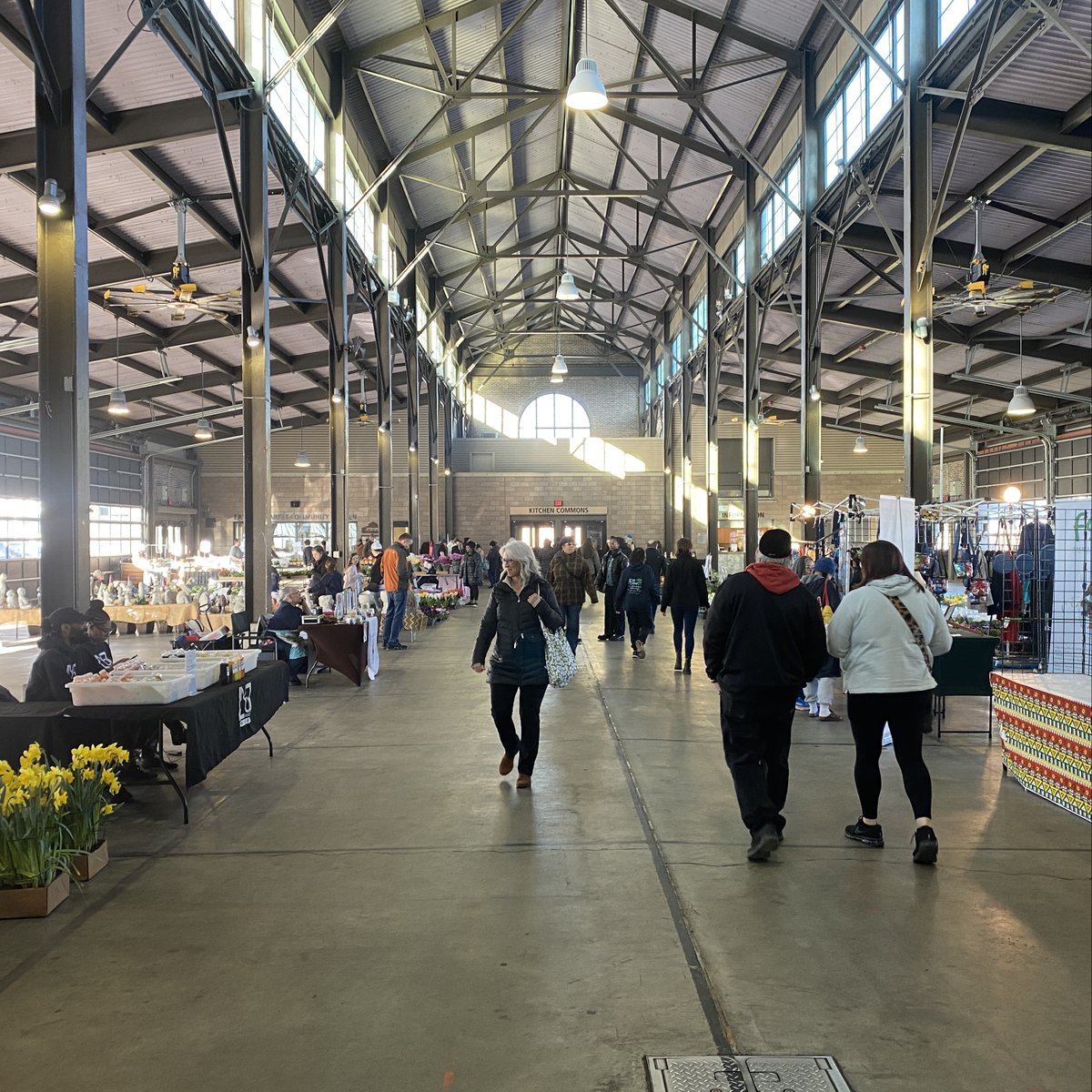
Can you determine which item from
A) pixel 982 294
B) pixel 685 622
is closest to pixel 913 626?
pixel 685 622

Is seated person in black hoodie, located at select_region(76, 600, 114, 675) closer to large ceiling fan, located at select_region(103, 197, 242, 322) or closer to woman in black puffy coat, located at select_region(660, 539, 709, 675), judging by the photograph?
woman in black puffy coat, located at select_region(660, 539, 709, 675)

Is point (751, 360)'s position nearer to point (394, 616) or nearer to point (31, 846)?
point (394, 616)

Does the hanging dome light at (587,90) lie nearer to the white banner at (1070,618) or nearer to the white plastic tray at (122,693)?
the white banner at (1070,618)

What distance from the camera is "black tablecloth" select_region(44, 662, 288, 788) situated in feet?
15.8

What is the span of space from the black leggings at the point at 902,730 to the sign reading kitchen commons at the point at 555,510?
2779 cm

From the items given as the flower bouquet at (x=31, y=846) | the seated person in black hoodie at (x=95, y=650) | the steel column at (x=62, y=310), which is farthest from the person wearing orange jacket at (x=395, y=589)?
the flower bouquet at (x=31, y=846)

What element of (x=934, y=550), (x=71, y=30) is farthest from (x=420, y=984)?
(x=934, y=550)

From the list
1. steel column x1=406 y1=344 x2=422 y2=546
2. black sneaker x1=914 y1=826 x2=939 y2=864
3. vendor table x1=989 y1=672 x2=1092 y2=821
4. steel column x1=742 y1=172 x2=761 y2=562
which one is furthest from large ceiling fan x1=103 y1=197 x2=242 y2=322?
black sneaker x1=914 y1=826 x2=939 y2=864

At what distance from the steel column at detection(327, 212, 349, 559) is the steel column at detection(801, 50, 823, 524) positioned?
6552 millimetres

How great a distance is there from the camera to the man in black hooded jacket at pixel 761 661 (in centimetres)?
412

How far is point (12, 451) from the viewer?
66.3 feet

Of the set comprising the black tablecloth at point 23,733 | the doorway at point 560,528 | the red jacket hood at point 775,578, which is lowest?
the black tablecloth at point 23,733

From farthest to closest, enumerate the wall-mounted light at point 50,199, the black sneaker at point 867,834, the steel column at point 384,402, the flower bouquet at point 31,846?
the steel column at point 384,402, the wall-mounted light at point 50,199, the black sneaker at point 867,834, the flower bouquet at point 31,846

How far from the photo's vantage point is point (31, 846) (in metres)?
3.63
